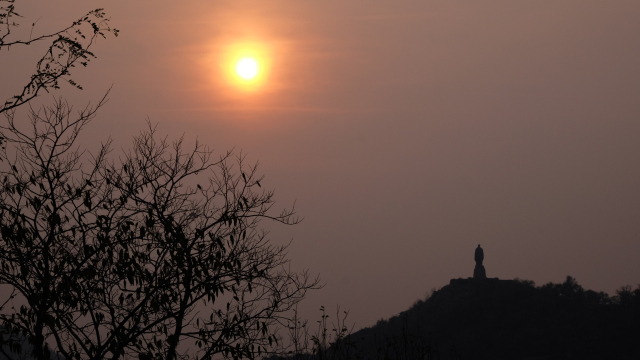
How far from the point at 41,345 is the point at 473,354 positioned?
10228 cm

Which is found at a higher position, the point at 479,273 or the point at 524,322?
the point at 479,273

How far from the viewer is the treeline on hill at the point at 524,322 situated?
10256 cm

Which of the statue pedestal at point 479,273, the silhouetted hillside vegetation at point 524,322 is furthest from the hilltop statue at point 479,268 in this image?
the silhouetted hillside vegetation at point 524,322

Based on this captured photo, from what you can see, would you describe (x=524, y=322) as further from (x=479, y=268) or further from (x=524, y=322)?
(x=479, y=268)

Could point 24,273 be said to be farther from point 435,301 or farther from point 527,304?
point 435,301

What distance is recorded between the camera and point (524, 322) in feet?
370

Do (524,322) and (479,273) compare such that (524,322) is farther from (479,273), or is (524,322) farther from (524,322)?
(479,273)

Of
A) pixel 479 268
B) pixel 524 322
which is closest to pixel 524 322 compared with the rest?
pixel 524 322

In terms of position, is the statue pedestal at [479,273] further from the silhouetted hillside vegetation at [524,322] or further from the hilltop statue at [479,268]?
the silhouetted hillside vegetation at [524,322]

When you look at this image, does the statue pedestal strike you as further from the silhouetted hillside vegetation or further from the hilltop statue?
the silhouetted hillside vegetation

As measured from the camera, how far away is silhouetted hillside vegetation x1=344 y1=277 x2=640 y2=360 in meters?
103

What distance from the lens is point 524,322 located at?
11288 cm

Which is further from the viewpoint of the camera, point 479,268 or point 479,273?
point 479,273

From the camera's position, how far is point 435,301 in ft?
428
